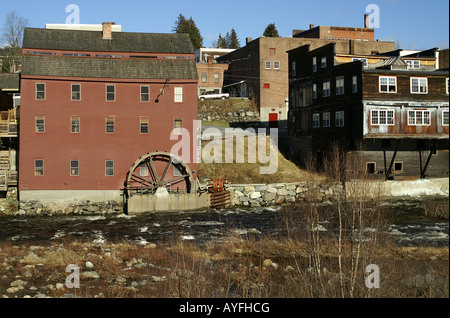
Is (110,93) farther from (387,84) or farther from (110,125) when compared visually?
(387,84)

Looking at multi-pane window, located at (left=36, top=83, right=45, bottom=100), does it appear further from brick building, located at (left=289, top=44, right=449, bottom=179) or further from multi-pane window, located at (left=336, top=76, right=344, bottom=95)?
multi-pane window, located at (left=336, top=76, right=344, bottom=95)

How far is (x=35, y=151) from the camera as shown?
36.3 meters

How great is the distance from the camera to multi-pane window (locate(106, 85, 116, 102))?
37406 millimetres

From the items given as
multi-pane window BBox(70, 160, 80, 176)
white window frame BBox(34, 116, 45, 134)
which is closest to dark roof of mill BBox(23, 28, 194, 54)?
white window frame BBox(34, 116, 45, 134)

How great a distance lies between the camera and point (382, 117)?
130 ft

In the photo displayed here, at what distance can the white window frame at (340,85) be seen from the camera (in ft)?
140

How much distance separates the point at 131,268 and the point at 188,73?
2188cm

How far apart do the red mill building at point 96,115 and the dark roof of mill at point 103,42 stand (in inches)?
3.3

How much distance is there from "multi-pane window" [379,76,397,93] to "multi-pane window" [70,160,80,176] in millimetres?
24815

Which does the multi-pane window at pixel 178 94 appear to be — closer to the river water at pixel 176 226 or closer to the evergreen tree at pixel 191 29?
the river water at pixel 176 226

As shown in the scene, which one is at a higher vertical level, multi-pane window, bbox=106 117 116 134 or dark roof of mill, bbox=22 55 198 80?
dark roof of mill, bbox=22 55 198 80

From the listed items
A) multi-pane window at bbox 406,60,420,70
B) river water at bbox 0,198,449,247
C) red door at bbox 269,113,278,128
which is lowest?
river water at bbox 0,198,449,247

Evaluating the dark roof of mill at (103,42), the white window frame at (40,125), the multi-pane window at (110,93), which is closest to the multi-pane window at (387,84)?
the dark roof of mill at (103,42)

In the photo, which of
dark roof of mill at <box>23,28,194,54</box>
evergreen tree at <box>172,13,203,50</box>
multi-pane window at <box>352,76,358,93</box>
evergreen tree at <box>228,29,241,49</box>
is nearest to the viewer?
dark roof of mill at <box>23,28,194,54</box>
